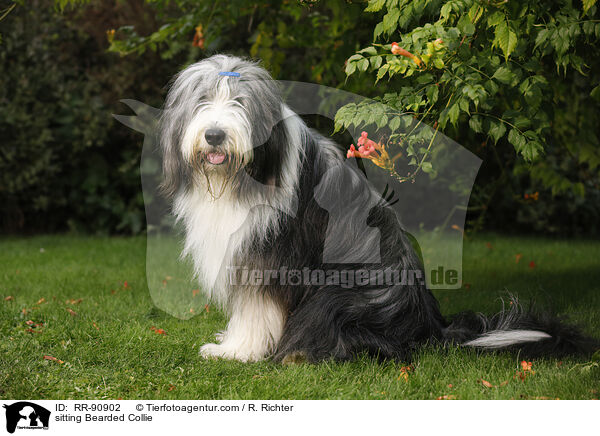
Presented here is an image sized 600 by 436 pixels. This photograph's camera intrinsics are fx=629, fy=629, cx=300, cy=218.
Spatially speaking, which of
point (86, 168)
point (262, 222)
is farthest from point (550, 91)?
point (86, 168)

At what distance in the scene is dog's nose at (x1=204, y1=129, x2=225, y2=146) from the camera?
3.09 meters

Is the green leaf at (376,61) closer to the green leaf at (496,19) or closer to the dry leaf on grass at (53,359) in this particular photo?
the green leaf at (496,19)

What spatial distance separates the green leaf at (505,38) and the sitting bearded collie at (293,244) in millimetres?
1057

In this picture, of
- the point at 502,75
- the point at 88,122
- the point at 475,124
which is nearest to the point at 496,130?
the point at 475,124

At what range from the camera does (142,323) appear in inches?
169

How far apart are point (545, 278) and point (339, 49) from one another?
289 centimetres

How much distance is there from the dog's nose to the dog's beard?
0.06m

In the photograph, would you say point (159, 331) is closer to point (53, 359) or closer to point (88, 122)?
point (53, 359)

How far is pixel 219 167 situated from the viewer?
3.23 meters

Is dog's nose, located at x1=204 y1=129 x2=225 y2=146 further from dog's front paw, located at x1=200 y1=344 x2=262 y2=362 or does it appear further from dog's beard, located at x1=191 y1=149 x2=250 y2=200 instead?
dog's front paw, located at x1=200 y1=344 x2=262 y2=362

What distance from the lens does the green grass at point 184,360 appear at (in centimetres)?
301
